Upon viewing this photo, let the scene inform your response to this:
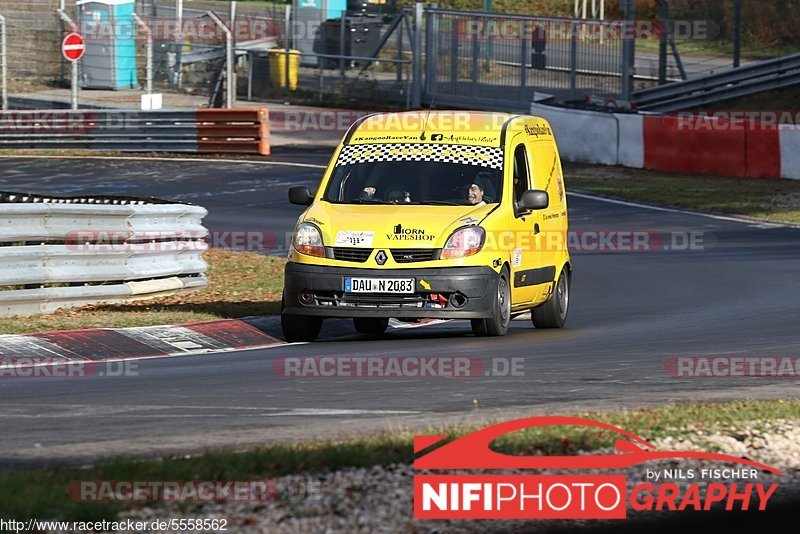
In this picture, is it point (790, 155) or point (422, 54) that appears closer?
point (790, 155)

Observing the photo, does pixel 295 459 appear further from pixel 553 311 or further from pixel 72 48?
pixel 72 48

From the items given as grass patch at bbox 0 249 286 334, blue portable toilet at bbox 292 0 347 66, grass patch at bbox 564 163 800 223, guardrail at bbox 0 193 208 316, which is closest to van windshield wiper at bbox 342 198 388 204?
grass patch at bbox 0 249 286 334

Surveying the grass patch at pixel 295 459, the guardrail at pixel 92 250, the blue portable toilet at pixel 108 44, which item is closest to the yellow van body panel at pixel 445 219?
the guardrail at pixel 92 250

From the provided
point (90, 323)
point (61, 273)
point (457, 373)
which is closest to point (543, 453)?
point (457, 373)

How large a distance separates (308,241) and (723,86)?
84.3 feet

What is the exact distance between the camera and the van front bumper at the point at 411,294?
12.1m

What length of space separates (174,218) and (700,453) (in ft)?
30.6

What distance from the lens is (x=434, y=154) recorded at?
13.3 metres

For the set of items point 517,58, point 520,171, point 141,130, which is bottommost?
point 141,130

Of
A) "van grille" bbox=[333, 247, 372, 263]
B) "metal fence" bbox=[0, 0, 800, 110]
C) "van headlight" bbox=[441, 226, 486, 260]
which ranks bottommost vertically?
"van grille" bbox=[333, 247, 372, 263]

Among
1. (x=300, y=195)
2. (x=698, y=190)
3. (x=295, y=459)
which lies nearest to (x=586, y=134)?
(x=698, y=190)

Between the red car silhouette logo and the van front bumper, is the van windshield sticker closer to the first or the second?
the van front bumper

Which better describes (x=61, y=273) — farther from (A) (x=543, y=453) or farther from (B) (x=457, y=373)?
(A) (x=543, y=453)

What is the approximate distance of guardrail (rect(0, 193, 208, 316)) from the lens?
1311cm
